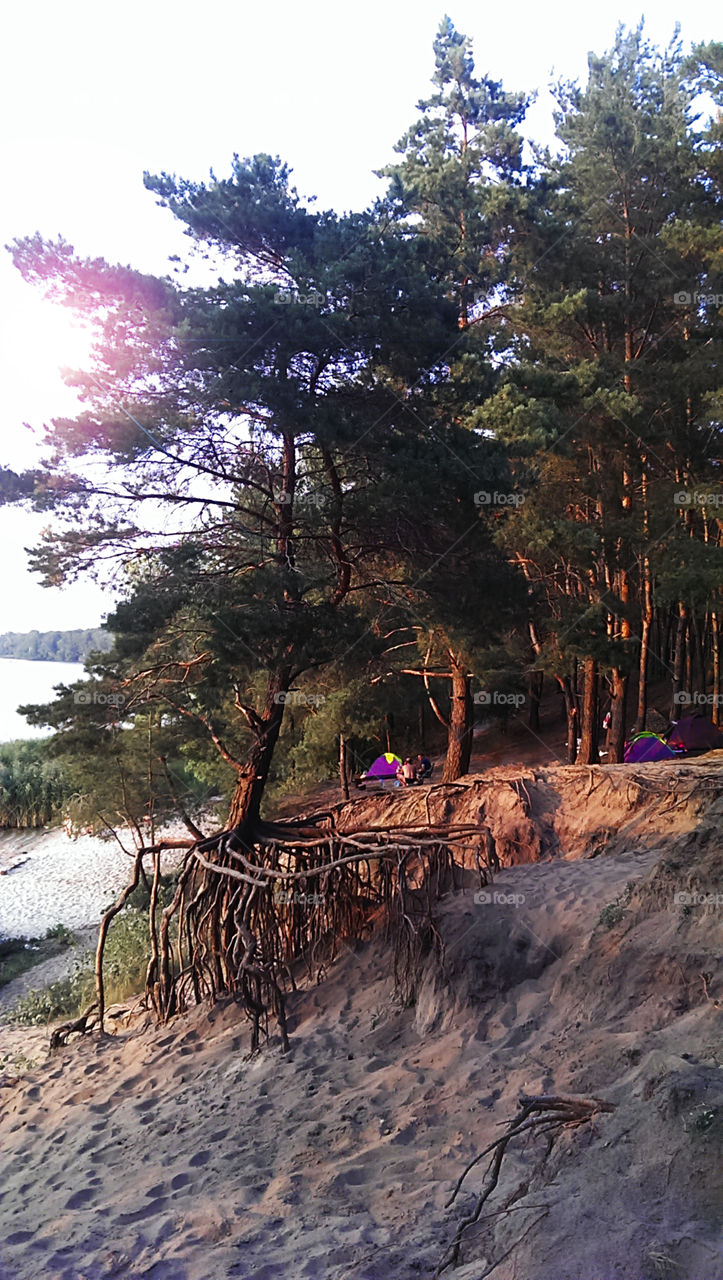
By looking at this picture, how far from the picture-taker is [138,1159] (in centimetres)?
646

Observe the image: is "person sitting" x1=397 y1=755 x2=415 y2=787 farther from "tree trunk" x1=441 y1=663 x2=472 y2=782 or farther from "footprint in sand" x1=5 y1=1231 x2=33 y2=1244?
"footprint in sand" x1=5 y1=1231 x2=33 y2=1244

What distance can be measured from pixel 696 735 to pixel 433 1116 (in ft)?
49.2

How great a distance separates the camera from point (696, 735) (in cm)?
1875

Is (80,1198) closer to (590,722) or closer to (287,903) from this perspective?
(287,903)

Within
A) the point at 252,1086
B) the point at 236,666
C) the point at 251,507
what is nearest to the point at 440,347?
the point at 251,507

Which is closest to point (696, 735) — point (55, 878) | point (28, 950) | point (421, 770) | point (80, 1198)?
point (421, 770)

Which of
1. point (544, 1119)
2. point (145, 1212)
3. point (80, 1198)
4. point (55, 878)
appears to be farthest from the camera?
point (55, 878)

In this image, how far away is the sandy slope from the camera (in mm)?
3240

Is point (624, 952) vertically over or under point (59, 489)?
under

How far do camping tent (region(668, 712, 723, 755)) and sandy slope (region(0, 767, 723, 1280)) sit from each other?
412 inches

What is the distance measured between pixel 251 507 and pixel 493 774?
4.63m

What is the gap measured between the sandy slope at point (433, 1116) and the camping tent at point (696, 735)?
1047cm

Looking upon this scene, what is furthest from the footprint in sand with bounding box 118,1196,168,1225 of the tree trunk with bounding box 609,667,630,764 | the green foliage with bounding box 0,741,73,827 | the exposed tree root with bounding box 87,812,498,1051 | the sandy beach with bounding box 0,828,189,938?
the green foliage with bounding box 0,741,73,827

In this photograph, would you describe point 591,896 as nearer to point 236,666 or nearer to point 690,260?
point 236,666
